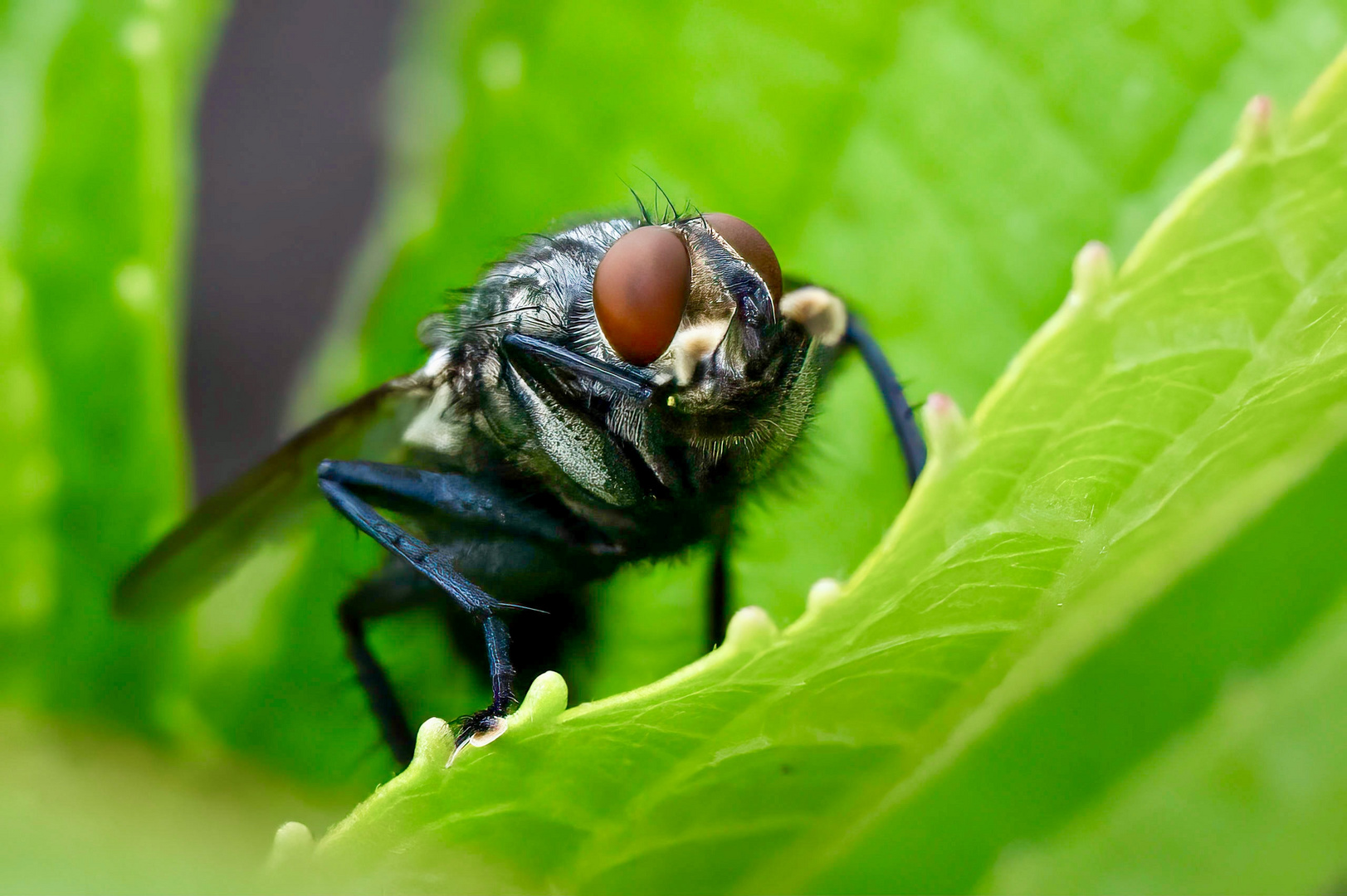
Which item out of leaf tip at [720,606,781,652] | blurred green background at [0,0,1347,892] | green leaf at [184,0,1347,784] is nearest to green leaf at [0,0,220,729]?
blurred green background at [0,0,1347,892]

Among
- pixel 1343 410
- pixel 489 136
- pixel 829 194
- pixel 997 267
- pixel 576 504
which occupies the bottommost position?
pixel 576 504

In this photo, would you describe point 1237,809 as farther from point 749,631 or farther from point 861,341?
point 861,341

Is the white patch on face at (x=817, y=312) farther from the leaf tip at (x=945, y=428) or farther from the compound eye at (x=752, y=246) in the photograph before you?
the leaf tip at (x=945, y=428)

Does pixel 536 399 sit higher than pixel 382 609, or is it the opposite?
pixel 536 399

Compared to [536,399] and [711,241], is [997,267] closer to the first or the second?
[711,241]

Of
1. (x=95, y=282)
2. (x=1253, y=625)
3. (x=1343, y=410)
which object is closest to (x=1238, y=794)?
(x=1253, y=625)

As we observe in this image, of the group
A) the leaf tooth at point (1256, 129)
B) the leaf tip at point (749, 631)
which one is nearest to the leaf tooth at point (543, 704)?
the leaf tip at point (749, 631)
